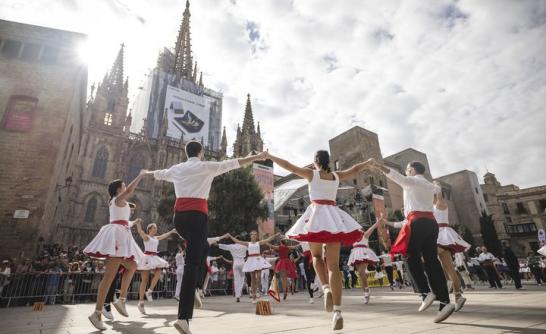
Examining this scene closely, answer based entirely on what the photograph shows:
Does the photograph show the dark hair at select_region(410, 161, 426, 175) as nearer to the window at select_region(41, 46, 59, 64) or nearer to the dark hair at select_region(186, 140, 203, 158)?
the dark hair at select_region(186, 140, 203, 158)

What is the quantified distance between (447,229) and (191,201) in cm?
541

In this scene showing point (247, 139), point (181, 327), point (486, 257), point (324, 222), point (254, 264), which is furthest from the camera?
point (247, 139)

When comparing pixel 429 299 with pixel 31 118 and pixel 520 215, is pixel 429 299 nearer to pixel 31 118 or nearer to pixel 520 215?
pixel 31 118

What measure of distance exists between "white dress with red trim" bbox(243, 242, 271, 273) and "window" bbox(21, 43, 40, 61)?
61.0 ft

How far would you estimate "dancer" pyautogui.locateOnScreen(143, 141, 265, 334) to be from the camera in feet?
10.2

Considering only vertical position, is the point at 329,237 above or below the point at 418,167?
below

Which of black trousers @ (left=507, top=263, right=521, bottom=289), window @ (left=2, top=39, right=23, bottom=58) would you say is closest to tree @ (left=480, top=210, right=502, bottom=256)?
black trousers @ (left=507, top=263, right=521, bottom=289)

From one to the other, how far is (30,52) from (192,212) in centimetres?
2142

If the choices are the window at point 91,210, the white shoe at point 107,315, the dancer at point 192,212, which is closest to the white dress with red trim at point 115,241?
the white shoe at point 107,315

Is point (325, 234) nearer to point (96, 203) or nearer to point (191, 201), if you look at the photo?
point (191, 201)

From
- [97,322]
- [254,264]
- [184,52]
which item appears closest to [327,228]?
[97,322]

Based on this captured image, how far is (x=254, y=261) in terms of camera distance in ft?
30.9

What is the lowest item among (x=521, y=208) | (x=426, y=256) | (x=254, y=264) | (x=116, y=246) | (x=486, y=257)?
(x=426, y=256)

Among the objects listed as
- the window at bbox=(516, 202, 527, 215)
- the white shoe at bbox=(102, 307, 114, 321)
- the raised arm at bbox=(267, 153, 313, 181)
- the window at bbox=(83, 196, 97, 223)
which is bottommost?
the white shoe at bbox=(102, 307, 114, 321)
